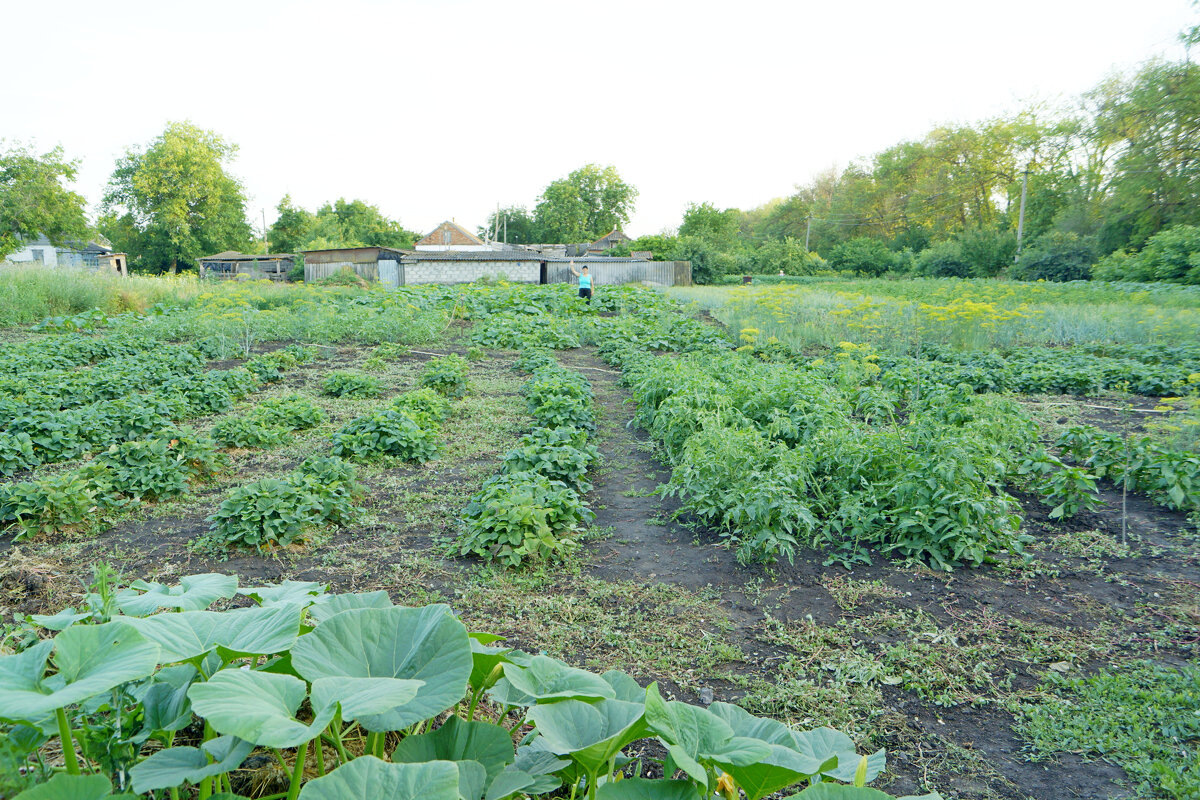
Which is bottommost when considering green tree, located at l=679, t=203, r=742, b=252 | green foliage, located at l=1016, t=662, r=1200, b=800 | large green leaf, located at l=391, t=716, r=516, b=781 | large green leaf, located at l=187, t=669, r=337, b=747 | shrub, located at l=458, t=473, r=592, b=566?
green foliage, located at l=1016, t=662, r=1200, b=800

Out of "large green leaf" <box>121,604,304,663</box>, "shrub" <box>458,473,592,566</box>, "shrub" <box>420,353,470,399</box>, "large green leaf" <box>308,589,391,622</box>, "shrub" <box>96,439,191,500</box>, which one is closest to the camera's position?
"large green leaf" <box>121,604,304,663</box>

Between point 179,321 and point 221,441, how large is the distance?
9.34m

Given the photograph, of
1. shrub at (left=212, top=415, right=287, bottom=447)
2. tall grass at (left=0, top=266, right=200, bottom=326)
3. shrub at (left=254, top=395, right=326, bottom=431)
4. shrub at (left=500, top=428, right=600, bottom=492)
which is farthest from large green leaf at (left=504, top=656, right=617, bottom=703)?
tall grass at (left=0, top=266, right=200, bottom=326)

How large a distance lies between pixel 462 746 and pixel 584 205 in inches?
2974

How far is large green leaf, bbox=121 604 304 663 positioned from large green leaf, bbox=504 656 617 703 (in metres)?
0.46

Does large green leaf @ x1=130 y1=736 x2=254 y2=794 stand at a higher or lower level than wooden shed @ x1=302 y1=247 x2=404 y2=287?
lower

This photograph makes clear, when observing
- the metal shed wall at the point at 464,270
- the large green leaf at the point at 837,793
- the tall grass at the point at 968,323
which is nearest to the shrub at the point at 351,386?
the tall grass at the point at 968,323

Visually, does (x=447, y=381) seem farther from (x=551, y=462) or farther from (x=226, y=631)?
(x=226, y=631)

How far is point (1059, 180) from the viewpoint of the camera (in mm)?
41062

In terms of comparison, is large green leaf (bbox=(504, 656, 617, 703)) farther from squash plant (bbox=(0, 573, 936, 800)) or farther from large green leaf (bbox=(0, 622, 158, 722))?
large green leaf (bbox=(0, 622, 158, 722))

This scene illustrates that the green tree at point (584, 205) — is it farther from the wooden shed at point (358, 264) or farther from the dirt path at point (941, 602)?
the dirt path at point (941, 602)

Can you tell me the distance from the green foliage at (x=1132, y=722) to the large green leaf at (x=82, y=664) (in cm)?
288

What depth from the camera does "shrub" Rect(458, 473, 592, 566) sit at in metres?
4.04

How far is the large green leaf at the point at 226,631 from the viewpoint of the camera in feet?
4.25
